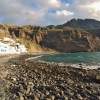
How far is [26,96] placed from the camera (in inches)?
718

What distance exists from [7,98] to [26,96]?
4.03ft

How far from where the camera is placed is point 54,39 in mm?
169625

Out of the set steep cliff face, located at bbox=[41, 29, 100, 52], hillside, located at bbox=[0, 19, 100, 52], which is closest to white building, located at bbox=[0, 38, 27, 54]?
hillside, located at bbox=[0, 19, 100, 52]

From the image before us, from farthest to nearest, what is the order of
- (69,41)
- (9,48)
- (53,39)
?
(69,41) < (53,39) < (9,48)

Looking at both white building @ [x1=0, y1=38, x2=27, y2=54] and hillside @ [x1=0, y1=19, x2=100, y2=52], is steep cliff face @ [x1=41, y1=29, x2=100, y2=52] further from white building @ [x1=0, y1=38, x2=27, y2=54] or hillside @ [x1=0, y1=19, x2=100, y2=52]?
white building @ [x1=0, y1=38, x2=27, y2=54]

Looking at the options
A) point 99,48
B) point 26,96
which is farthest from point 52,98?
point 99,48

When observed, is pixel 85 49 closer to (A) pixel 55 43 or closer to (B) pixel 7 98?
(A) pixel 55 43

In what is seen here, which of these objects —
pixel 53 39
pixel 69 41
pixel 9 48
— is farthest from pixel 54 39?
pixel 9 48

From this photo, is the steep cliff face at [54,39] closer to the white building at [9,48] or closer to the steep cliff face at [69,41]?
the steep cliff face at [69,41]

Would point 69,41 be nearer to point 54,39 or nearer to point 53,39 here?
point 54,39

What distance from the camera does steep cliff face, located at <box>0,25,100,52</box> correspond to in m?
164

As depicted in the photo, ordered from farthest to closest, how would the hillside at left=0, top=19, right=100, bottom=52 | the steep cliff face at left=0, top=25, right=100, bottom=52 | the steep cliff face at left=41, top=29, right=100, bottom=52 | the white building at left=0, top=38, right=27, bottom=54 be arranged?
the steep cliff face at left=41, top=29, right=100, bottom=52 → the steep cliff face at left=0, top=25, right=100, bottom=52 → the hillside at left=0, top=19, right=100, bottom=52 → the white building at left=0, top=38, right=27, bottom=54

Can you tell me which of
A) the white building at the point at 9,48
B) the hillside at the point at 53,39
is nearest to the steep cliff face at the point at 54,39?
the hillside at the point at 53,39

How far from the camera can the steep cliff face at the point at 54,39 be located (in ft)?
538
